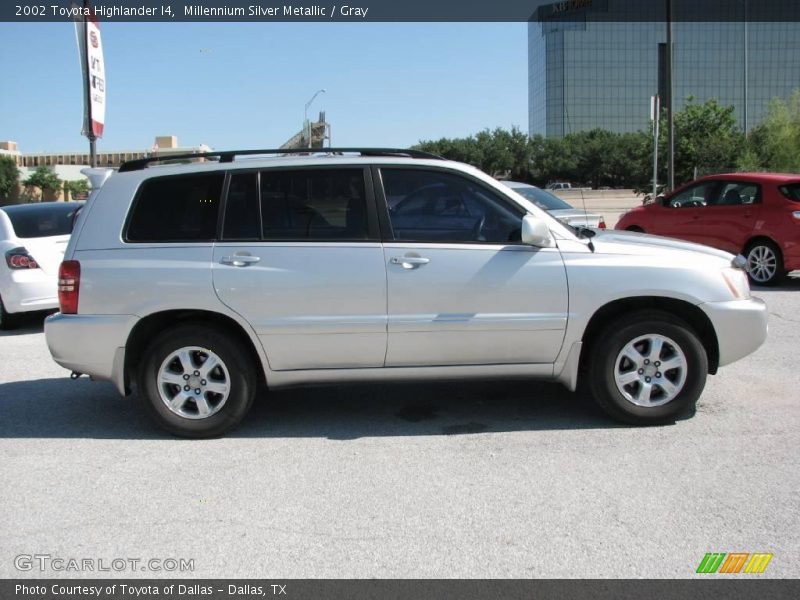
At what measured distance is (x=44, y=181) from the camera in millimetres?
82812

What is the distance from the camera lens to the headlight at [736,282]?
5281mm

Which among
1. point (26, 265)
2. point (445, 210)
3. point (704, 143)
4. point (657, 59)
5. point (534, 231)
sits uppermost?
point (657, 59)

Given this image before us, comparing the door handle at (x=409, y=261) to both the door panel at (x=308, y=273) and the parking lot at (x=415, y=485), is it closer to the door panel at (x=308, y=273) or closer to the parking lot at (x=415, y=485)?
the door panel at (x=308, y=273)

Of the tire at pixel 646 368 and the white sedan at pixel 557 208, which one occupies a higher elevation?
the white sedan at pixel 557 208

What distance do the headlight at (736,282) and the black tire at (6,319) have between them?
8.17 metres

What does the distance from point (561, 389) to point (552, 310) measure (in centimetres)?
139

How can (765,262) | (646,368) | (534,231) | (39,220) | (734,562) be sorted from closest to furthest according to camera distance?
(734,562), (534,231), (646,368), (39,220), (765,262)

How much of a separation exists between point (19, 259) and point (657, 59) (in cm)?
11604

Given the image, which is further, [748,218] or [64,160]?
[64,160]

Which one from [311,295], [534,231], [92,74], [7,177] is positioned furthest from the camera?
[7,177]

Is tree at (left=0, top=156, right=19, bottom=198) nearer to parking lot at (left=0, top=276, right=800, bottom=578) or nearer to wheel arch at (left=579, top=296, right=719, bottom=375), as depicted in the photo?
parking lot at (left=0, top=276, right=800, bottom=578)

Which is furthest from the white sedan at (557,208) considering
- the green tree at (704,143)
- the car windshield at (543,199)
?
the green tree at (704,143)
